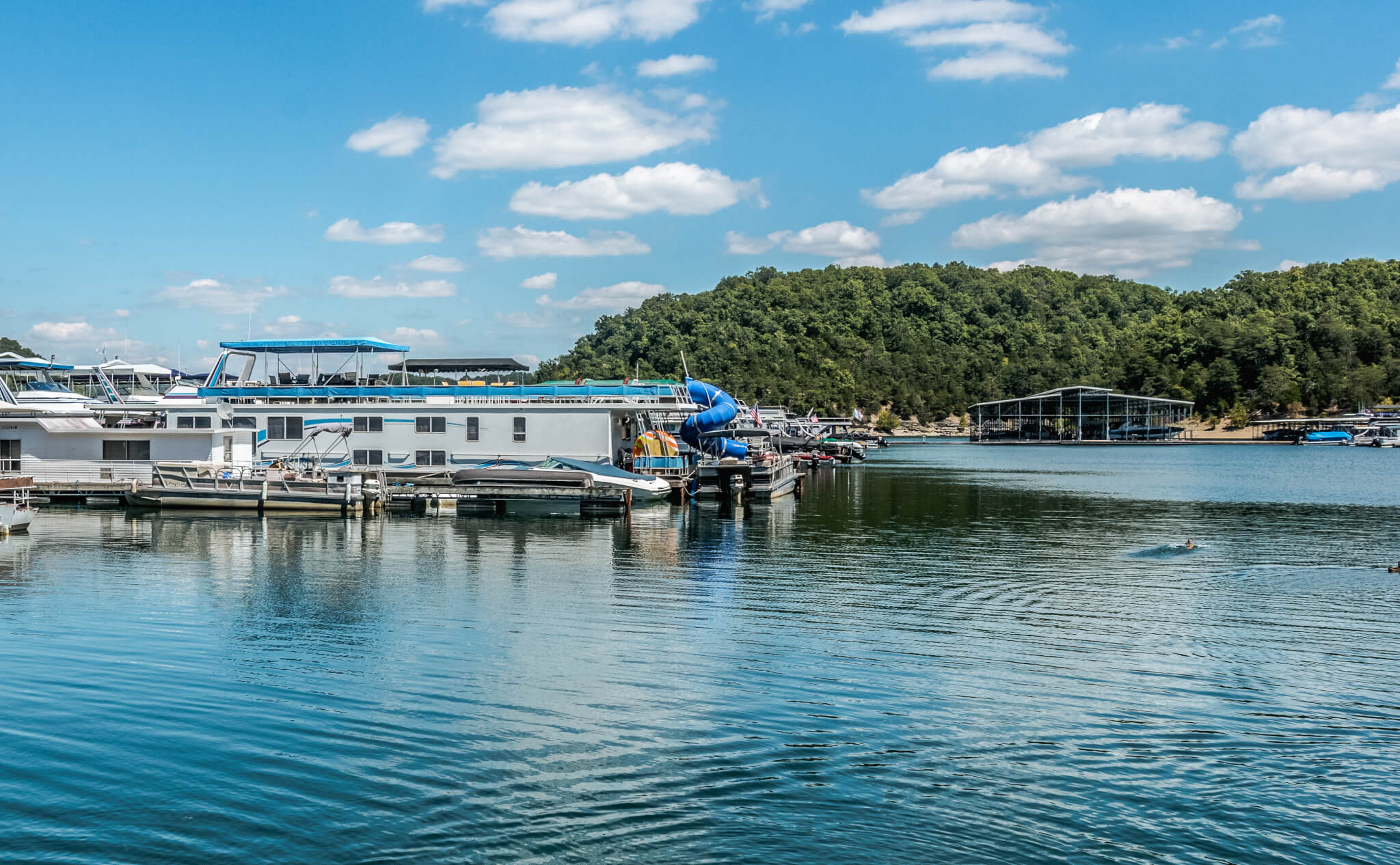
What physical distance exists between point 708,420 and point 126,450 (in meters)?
29.7

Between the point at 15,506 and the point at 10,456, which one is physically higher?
the point at 10,456

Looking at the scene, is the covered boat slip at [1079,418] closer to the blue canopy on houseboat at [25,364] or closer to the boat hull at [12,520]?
the blue canopy on houseboat at [25,364]

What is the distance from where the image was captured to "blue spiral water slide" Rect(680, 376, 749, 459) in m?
59.1

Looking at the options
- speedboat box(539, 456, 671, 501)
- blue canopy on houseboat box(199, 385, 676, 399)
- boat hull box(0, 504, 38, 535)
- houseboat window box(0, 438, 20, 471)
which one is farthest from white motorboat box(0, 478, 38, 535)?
speedboat box(539, 456, 671, 501)

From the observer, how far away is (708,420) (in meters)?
59.1

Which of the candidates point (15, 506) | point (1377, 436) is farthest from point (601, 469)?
point (1377, 436)

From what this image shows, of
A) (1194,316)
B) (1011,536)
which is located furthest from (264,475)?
(1194,316)

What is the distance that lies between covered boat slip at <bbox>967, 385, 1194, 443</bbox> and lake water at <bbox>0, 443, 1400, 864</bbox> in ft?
439

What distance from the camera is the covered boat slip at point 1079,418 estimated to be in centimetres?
15938

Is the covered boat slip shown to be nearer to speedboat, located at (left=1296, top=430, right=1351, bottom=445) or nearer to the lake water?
speedboat, located at (left=1296, top=430, right=1351, bottom=445)

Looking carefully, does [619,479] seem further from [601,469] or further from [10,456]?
[10,456]

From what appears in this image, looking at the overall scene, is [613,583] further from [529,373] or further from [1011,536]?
[529,373]

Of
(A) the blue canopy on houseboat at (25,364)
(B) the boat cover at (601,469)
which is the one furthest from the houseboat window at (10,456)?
(B) the boat cover at (601,469)

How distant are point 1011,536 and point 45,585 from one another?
30644 millimetres
